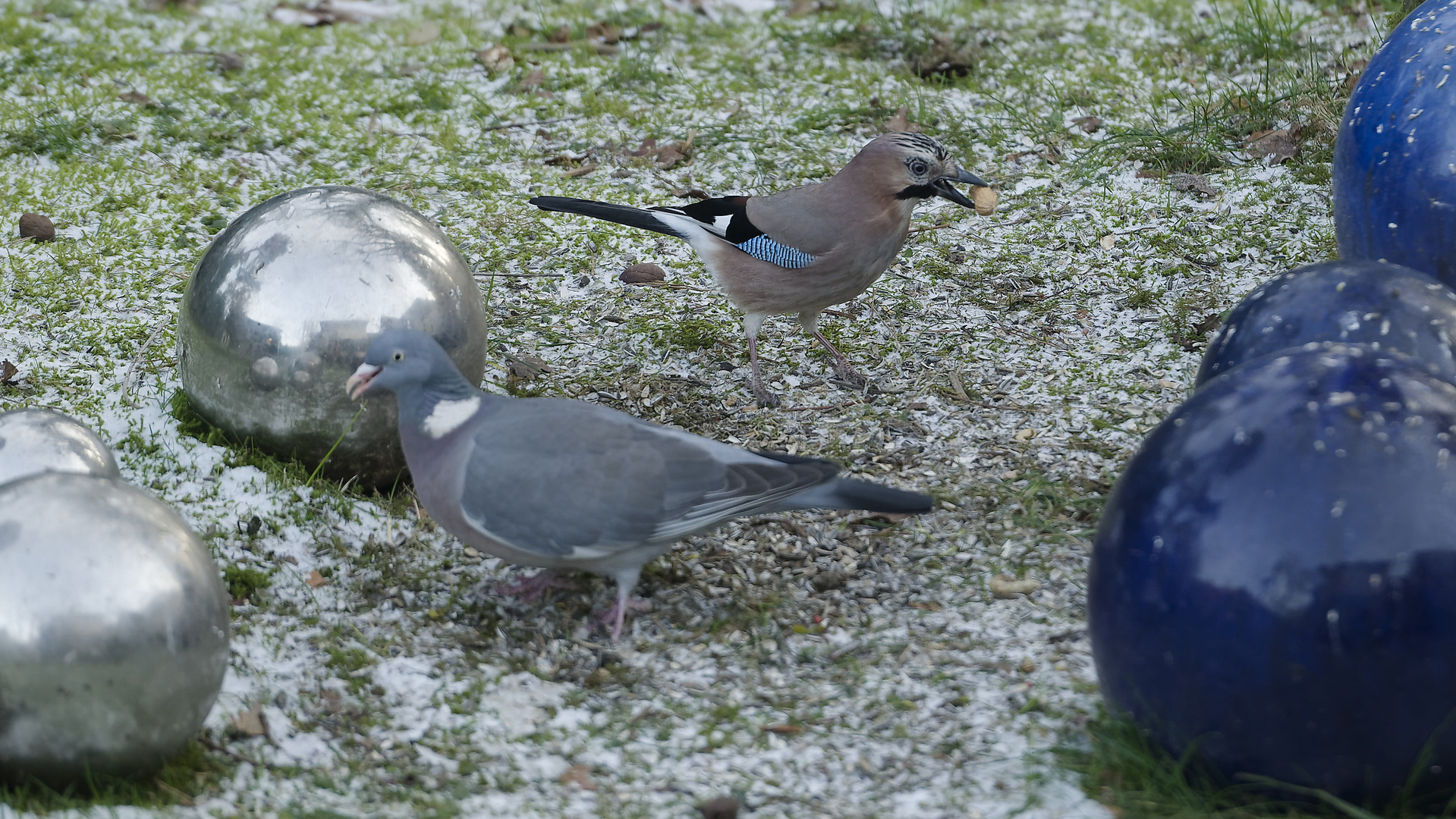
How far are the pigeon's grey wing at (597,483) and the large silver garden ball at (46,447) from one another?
916 mm

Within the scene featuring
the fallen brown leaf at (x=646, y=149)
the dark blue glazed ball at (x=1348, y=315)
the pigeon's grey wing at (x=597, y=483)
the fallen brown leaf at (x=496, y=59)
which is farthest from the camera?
the fallen brown leaf at (x=496, y=59)

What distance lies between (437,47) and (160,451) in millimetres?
3999

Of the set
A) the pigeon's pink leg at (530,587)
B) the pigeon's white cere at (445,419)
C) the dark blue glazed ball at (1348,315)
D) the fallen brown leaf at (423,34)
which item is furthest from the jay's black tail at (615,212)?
the fallen brown leaf at (423,34)

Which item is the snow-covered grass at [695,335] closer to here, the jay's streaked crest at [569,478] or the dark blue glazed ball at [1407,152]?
the jay's streaked crest at [569,478]

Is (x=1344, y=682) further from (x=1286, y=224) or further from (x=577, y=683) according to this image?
(x=1286, y=224)

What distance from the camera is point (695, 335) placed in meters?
5.16

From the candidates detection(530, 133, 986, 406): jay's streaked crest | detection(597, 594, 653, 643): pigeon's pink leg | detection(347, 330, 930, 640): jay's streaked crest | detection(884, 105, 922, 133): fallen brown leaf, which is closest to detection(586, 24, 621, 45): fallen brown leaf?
detection(884, 105, 922, 133): fallen brown leaf

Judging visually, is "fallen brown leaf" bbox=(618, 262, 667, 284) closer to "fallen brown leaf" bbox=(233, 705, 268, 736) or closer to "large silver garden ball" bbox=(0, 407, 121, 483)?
"large silver garden ball" bbox=(0, 407, 121, 483)

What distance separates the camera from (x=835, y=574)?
3.75m

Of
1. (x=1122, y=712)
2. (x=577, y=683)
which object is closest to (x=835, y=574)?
(x=577, y=683)

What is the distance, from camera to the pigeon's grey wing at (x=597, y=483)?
11.0 ft

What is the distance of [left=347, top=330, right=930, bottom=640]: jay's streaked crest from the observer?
3.37 m

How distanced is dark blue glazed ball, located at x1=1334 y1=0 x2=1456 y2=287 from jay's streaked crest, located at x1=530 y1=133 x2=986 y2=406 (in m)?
1.28

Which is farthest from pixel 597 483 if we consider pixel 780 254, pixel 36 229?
pixel 36 229
